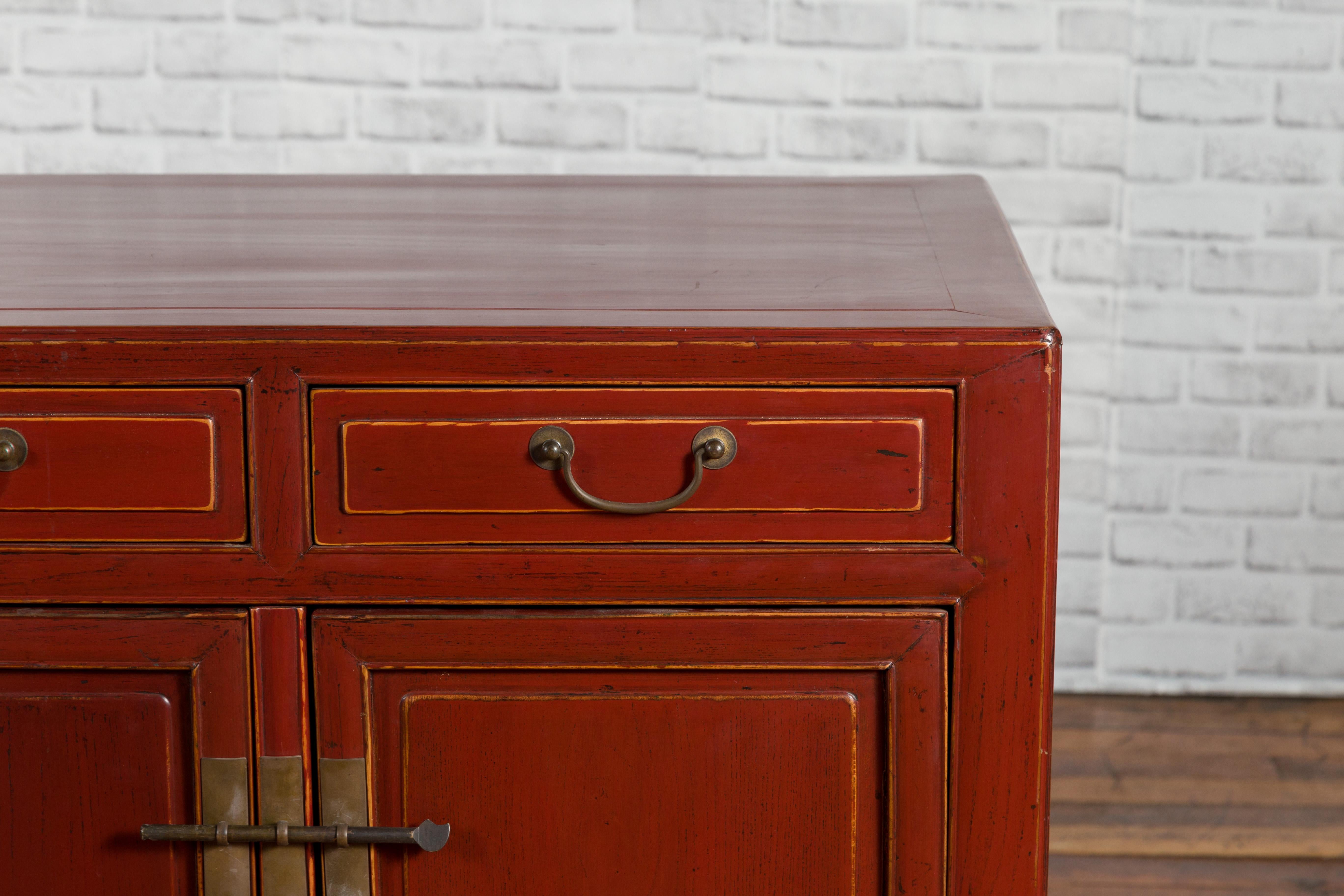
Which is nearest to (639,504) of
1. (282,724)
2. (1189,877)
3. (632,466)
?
(632,466)

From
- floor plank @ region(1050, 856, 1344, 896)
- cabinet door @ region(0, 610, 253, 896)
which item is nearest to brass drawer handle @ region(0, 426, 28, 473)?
cabinet door @ region(0, 610, 253, 896)

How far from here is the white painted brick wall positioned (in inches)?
67.5

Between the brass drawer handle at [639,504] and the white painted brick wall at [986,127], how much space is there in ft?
3.28

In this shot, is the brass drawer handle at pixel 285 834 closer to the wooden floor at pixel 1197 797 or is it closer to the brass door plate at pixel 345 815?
the brass door plate at pixel 345 815

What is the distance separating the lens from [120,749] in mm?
870

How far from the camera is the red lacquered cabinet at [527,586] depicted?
2.68 feet

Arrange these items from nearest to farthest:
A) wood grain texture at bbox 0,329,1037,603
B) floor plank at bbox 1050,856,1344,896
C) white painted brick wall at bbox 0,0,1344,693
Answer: wood grain texture at bbox 0,329,1037,603, floor plank at bbox 1050,856,1344,896, white painted brick wall at bbox 0,0,1344,693

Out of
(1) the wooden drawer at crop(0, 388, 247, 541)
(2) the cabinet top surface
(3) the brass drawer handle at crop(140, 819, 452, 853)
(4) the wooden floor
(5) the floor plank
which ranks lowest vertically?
(5) the floor plank

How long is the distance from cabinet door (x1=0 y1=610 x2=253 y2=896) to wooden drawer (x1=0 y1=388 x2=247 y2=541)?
6 centimetres

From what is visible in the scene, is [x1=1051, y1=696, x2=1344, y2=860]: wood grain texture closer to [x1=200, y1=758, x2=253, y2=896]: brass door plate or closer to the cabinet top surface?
the cabinet top surface

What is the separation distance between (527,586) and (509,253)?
296 millimetres

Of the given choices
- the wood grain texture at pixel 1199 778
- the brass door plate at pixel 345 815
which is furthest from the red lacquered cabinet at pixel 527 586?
the wood grain texture at pixel 1199 778

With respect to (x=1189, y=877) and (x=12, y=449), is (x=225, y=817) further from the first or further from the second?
(x=1189, y=877)

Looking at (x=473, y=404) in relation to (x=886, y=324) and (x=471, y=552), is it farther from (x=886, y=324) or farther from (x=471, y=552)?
(x=886, y=324)
